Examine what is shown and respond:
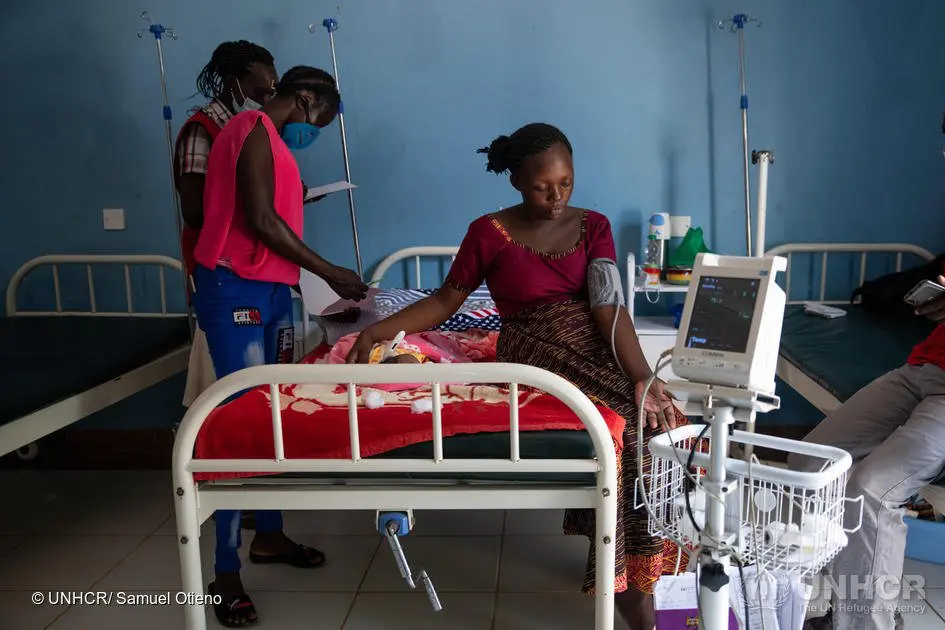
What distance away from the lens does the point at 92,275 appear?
3473 millimetres

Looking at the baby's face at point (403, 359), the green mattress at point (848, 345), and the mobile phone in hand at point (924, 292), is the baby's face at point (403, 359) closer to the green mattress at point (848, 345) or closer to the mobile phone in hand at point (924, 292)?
the mobile phone in hand at point (924, 292)

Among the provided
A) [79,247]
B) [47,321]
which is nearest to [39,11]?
[79,247]

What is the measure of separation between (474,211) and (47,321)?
177cm

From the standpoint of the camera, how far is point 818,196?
333 centimetres

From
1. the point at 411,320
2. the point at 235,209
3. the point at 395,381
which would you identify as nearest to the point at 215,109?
the point at 235,209

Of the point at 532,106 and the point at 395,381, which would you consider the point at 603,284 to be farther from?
the point at 532,106

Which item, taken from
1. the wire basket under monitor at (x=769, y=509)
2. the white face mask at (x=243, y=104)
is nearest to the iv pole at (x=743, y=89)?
the white face mask at (x=243, y=104)

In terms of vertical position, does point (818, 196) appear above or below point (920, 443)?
above

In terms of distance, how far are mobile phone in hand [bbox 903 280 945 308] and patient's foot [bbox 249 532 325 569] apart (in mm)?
1853

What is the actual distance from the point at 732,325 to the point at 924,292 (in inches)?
31.1

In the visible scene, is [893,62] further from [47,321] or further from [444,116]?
[47,321]

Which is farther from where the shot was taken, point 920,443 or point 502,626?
point 502,626

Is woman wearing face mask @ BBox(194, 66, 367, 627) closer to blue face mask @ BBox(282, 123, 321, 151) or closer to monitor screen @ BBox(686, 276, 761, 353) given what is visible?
blue face mask @ BBox(282, 123, 321, 151)

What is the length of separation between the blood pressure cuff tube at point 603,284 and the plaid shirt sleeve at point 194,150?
3.84ft
